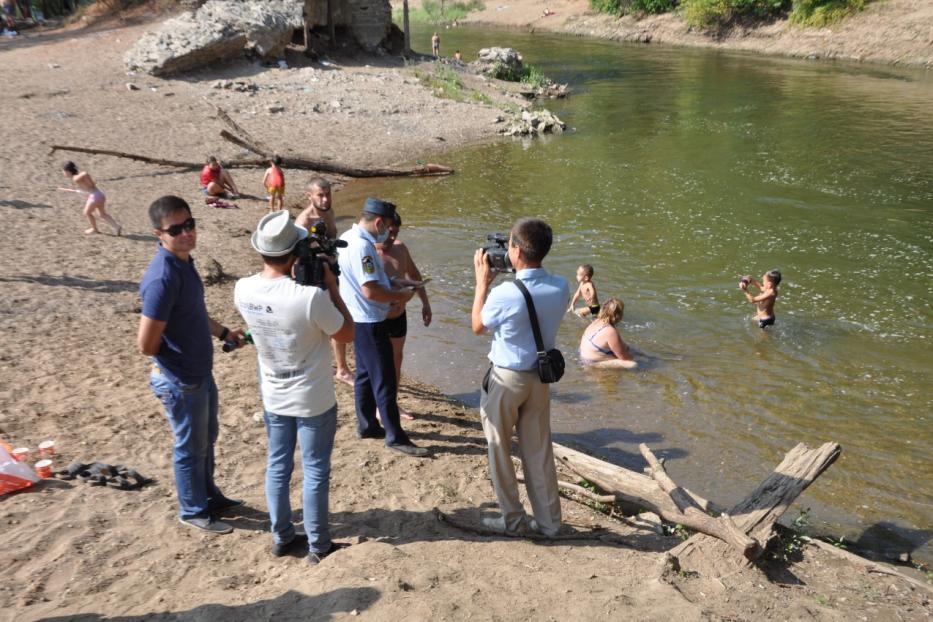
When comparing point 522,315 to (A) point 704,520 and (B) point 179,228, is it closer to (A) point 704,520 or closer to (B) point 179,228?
(A) point 704,520

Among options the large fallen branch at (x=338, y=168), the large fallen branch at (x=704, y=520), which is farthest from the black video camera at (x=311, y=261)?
the large fallen branch at (x=338, y=168)

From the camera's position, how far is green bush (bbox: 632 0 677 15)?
51812 mm

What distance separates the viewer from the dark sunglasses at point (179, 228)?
15.2 ft

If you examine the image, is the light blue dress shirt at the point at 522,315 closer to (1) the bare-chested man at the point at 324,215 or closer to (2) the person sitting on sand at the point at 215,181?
(1) the bare-chested man at the point at 324,215

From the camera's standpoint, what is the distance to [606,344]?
930 centimetres

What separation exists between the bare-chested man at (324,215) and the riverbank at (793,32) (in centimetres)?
3605

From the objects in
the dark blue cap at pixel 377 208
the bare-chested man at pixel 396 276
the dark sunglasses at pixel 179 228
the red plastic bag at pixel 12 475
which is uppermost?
the dark sunglasses at pixel 179 228

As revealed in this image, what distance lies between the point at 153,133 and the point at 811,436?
55.2 feet

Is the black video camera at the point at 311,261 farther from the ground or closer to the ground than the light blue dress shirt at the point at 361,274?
farther from the ground

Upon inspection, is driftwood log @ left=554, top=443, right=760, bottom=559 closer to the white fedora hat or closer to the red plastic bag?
the white fedora hat

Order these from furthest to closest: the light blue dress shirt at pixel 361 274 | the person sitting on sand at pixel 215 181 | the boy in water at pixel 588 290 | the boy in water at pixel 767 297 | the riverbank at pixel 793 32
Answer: the riverbank at pixel 793 32 → the person sitting on sand at pixel 215 181 → the boy in water at pixel 588 290 → the boy in water at pixel 767 297 → the light blue dress shirt at pixel 361 274

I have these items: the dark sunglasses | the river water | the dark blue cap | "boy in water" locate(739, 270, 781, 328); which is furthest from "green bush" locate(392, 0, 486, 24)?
the dark sunglasses

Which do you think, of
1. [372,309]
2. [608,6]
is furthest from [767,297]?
[608,6]

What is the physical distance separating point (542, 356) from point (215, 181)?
12334mm
